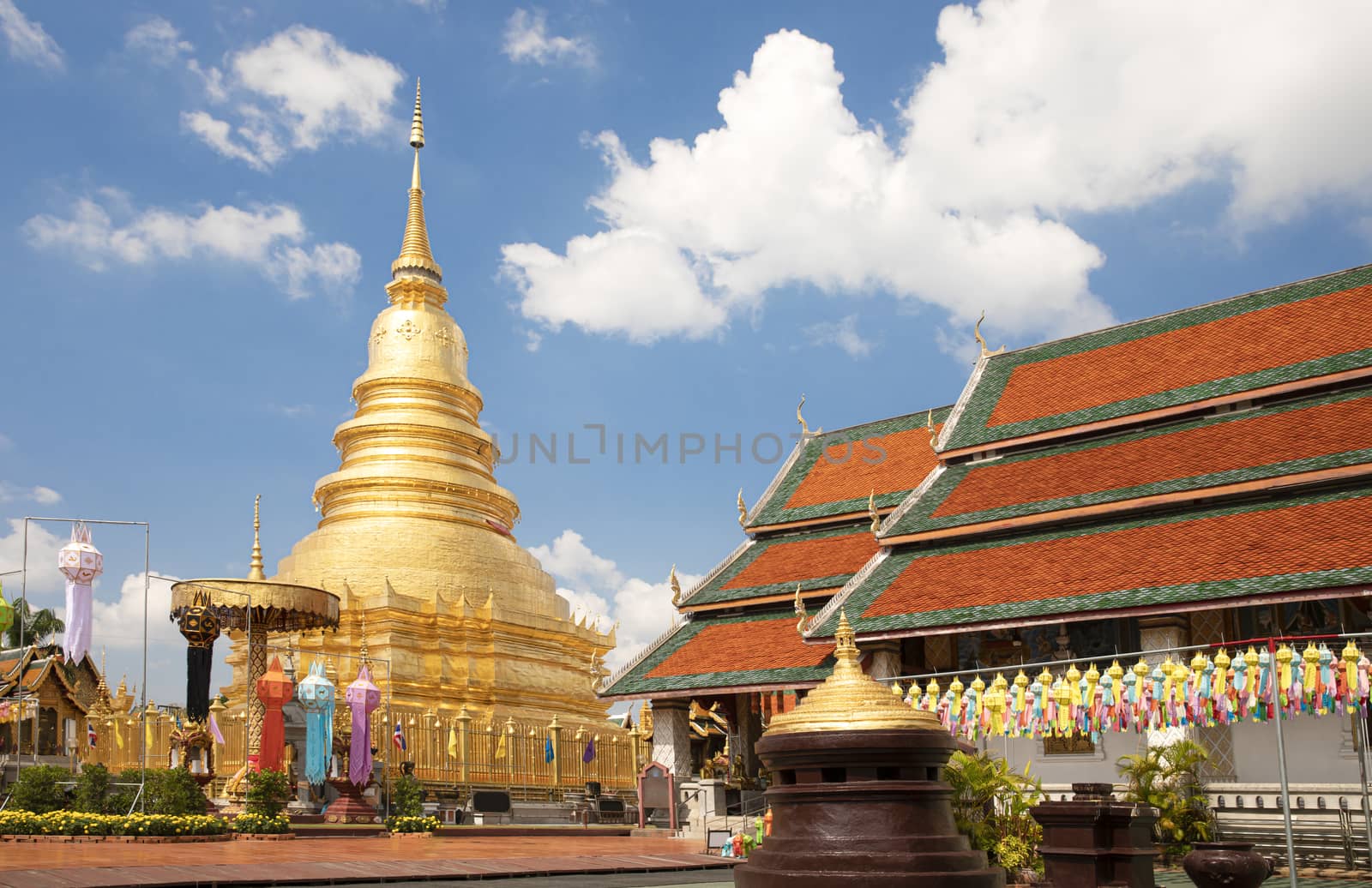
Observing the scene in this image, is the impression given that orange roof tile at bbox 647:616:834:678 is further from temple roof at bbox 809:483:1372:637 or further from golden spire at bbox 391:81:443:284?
golden spire at bbox 391:81:443:284

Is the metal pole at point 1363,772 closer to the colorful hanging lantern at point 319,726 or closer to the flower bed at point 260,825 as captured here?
the flower bed at point 260,825

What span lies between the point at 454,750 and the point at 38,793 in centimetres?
1108

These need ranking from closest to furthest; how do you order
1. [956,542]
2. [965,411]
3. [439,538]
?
1. [956,542]
2. [965,411]
3. [439,538]

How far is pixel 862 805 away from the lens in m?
7.59

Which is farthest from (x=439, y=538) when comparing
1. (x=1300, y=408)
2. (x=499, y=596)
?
(x=1300, y=408)

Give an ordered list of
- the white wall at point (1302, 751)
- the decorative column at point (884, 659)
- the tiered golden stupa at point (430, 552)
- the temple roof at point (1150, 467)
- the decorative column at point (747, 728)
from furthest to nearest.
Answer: the tiered golden stupa at point (430, 552)
the decorative column at point (747, 728)
the decorative column at point (884, 659)
the temple roof at point (1150, 467)
the white wall at point (1302, 751)

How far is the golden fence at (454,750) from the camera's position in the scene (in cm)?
3067

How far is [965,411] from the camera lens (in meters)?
25.7

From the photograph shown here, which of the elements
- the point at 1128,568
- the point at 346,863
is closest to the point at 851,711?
the point at 346,863

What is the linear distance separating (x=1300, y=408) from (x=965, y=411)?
6.48 meters

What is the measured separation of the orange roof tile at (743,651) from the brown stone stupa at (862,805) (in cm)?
1453

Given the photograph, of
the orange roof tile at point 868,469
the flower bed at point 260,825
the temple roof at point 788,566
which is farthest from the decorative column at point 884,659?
the flower bed at point 260,825

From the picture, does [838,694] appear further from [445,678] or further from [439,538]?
[439,538]

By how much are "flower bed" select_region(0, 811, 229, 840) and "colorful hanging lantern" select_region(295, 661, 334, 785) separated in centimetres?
716
